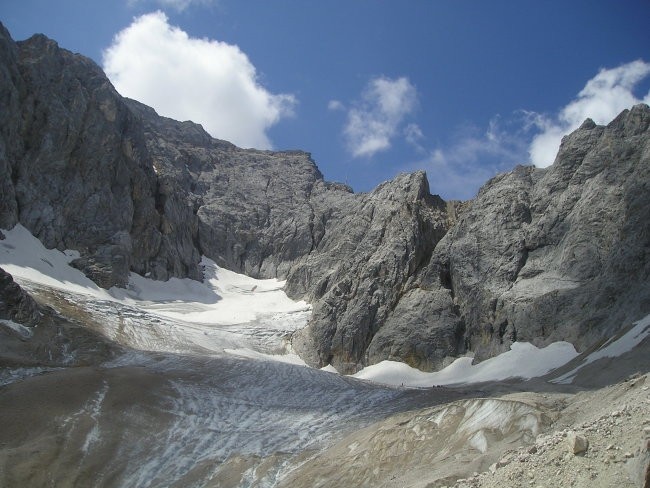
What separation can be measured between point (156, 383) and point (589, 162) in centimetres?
5149

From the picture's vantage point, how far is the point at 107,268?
3556 inches

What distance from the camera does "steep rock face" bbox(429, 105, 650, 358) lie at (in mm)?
53125

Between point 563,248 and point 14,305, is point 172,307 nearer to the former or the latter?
point 14,305

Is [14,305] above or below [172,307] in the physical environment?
below

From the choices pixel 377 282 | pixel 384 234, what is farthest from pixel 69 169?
pixel 377 282

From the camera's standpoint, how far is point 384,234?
85.5 m

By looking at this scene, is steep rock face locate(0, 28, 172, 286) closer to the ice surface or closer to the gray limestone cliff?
the gray limestone cliff

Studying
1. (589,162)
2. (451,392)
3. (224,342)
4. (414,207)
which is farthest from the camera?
(414,207)

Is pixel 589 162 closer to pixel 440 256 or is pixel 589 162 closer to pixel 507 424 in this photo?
pixel 440 256

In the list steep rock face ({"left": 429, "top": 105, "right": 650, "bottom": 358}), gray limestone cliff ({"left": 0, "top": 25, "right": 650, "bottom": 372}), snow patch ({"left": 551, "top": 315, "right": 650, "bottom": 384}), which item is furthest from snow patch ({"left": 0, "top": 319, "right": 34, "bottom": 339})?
steep rock face ({"left": 429, "top": 105, "right": 650, "bottom": 358})

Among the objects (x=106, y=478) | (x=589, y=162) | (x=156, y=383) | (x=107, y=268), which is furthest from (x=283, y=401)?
(x=107, y=268)

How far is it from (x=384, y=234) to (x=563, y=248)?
28086 millimetres

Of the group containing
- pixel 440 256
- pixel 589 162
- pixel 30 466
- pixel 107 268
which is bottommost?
pixel 30 466

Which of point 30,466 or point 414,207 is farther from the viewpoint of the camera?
point 414,207
